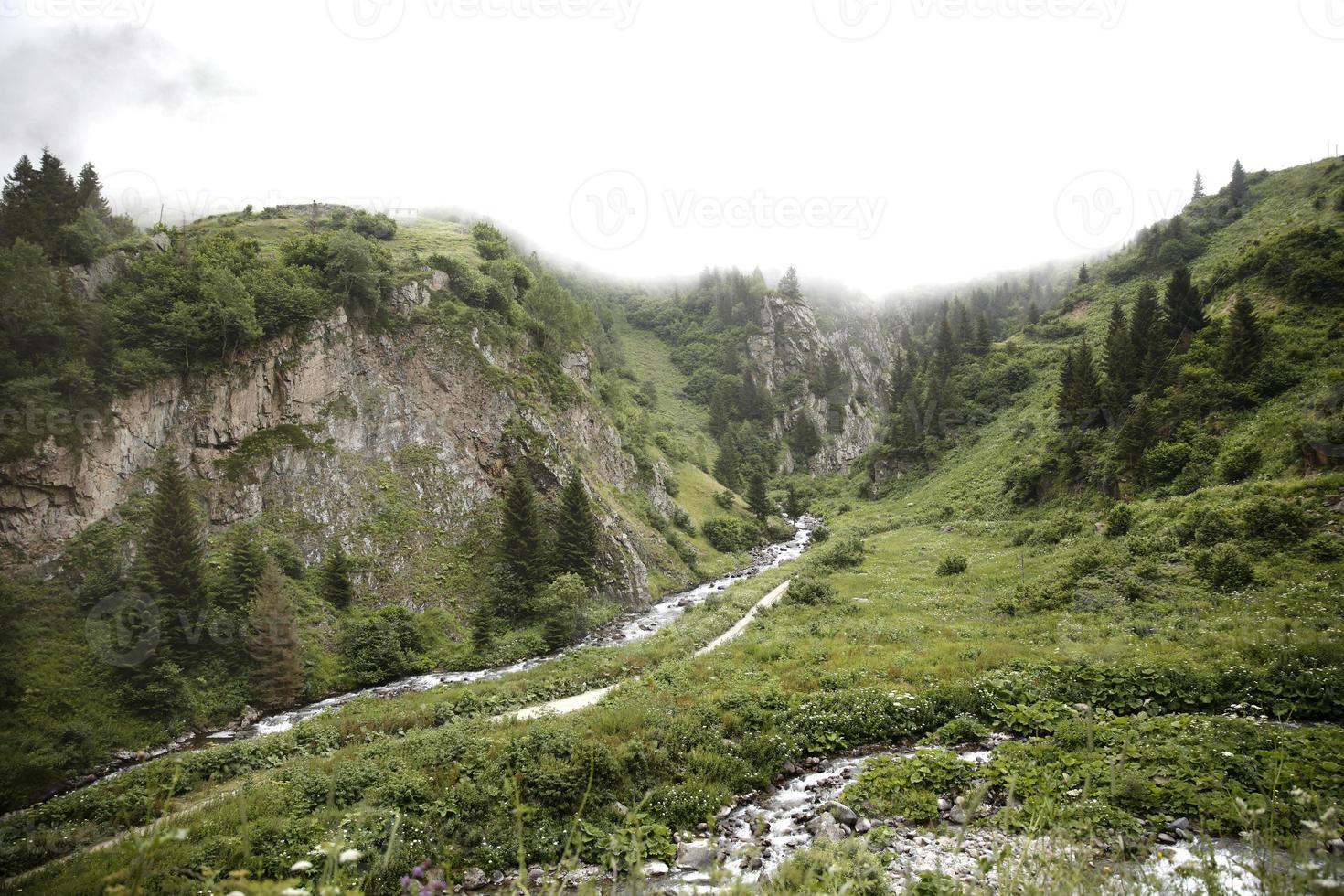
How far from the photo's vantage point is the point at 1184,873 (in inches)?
248

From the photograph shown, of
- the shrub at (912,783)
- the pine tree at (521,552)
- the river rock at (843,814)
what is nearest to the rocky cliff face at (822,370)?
the pine tree at (521,552)

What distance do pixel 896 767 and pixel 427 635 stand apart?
30396 mm

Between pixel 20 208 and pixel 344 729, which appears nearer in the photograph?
pixel 344 729

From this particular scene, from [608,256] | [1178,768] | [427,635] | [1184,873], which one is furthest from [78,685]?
[608,256]

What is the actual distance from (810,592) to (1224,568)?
1906cm

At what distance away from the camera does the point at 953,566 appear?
1419 inches

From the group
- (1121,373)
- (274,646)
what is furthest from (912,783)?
(1121,373)

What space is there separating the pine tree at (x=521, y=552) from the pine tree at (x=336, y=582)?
969 cm

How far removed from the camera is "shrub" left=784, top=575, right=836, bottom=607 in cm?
3431

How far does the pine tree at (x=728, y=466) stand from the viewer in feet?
313

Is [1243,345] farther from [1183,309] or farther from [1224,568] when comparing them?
[1224,568]

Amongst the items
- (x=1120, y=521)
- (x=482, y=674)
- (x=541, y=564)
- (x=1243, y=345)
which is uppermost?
(x=1243, y=345)

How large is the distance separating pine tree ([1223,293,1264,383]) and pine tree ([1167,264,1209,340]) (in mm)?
5283

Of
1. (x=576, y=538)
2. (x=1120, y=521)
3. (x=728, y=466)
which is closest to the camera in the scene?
(x=1120, y=521)
